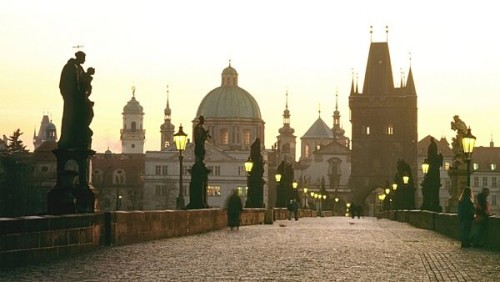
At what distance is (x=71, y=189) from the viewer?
76.3 feet

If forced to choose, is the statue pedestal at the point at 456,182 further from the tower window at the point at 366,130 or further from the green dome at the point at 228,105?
the green dome at the point at 228,105

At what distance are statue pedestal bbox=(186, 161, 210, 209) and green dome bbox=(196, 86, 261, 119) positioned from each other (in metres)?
149

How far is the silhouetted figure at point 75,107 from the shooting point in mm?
23391

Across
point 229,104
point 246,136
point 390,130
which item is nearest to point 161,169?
point 246,136

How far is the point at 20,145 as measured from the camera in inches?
4872

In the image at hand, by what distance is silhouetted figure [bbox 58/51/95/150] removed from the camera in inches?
921

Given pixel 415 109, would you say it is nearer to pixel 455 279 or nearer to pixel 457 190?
pixel 457 190

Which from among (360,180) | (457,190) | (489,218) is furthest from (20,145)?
(489,218)

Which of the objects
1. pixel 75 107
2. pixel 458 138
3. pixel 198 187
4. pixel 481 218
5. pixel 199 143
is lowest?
pixel 481 218

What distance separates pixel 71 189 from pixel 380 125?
14258cm

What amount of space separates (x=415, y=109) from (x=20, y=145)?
6537cm

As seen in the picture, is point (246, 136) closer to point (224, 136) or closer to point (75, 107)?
point (224, 136)

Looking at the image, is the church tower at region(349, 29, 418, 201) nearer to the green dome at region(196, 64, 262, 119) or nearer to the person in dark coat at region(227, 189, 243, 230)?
the green dome at region(196, 64, 262, 119)

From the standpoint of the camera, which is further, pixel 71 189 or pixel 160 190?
pixel 160 190
